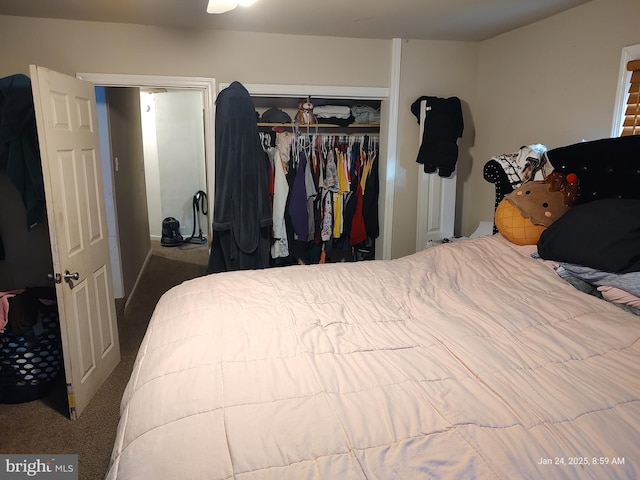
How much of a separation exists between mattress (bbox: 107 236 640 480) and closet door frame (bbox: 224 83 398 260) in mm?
1749

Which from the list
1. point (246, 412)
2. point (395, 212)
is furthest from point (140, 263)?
point (246, 412)

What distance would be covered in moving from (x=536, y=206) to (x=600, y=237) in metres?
0.46

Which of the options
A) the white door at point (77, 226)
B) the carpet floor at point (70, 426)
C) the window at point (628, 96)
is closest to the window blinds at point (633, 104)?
the window at point (628, 96)

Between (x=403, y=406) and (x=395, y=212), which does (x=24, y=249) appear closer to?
(x=395, y=212)

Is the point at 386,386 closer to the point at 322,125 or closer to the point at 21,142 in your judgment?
the point at 21,142

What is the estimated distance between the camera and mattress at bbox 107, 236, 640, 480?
37.0 inches

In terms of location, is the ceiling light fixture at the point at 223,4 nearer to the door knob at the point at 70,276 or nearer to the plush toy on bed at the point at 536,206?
the door knob at the point at 70,276

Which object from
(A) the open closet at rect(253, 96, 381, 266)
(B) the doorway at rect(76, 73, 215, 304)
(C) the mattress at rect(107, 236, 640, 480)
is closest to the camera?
(C) the mattress at rect(107, 236, 640, 480)

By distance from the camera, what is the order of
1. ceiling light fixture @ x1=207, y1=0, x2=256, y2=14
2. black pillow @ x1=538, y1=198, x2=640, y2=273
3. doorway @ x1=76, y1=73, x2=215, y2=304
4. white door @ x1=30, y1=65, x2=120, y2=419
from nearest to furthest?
black pillow @ x1=538, y1=198, x2=640, y2=273 → ceiling light fixture @ x1=207, y1=0, x2=256, y2=14 → white door @ x1=30, y1=65, x2=120, y2=419 → doorway @ x1=76, y1=73, x2=215, y2=304

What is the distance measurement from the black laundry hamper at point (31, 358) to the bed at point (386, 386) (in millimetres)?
1145

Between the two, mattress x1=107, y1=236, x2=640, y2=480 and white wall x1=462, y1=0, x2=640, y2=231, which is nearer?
mattress x1=107, y1=236, x2=640, y2=480

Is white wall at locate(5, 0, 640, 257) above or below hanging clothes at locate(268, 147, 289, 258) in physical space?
above

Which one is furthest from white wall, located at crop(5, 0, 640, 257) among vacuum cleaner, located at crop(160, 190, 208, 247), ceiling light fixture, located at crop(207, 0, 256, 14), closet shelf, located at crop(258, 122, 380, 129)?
vacuum cleaner, located at crop(160, 190, 208, 247)

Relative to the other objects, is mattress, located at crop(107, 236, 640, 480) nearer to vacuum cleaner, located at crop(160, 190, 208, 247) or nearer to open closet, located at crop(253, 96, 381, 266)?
open closet, located at crop(253, 96, 381, 266)
